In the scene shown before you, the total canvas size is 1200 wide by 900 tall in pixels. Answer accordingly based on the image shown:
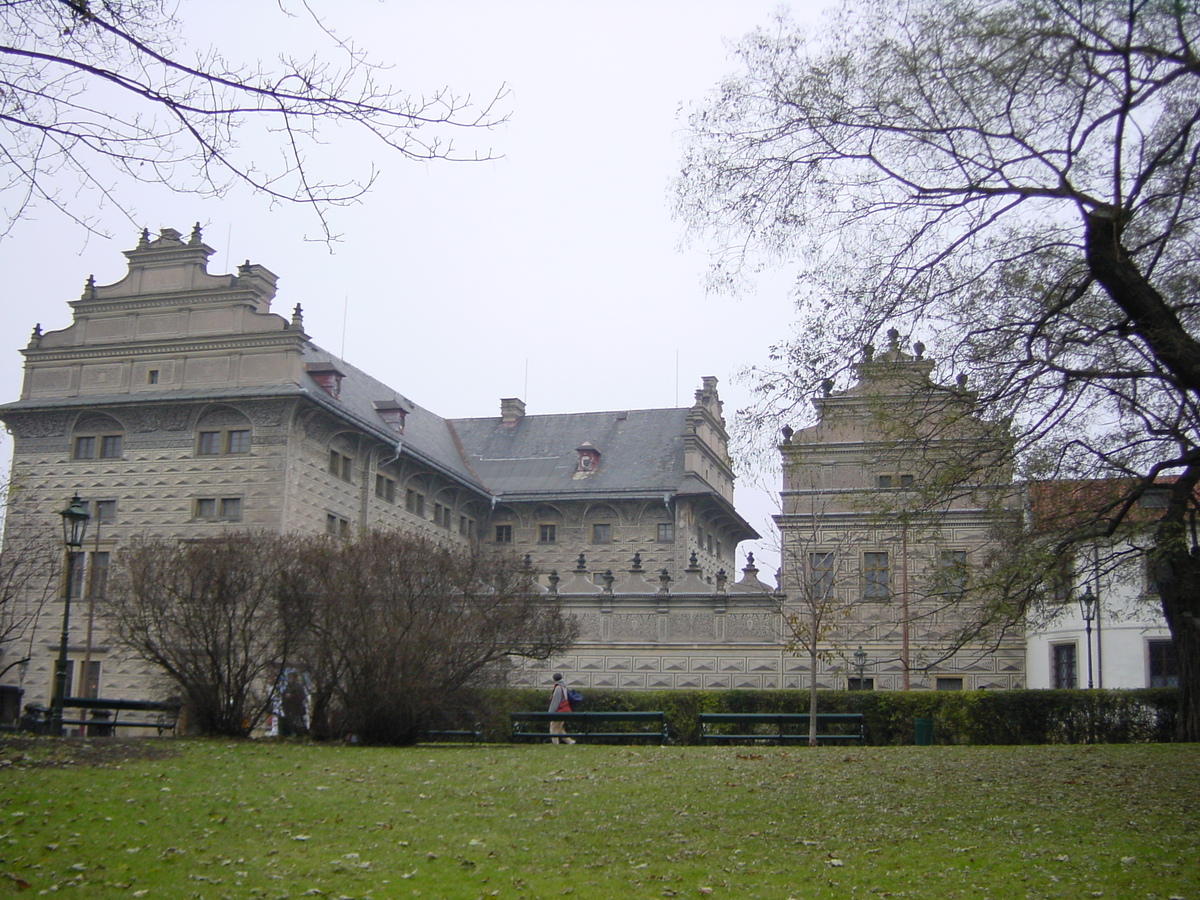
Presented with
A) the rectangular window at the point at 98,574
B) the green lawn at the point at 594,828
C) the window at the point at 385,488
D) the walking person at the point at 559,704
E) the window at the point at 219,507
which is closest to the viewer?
the green lawn at the point at 594,828

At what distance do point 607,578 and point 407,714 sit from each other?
49.9 feet

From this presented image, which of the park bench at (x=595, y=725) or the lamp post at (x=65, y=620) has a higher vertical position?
the lamp post at (x=65, y=620)

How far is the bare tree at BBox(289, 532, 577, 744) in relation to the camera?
18.2 meters

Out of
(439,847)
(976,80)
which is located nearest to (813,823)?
(439,847)

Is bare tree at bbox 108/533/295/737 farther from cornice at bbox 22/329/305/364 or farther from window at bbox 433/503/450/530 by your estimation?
window at bbox 433/503/450/530

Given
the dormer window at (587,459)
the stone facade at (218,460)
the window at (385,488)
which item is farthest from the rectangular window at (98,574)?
the dormer window at (587,459)

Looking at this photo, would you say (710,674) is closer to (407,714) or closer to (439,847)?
(407,714)

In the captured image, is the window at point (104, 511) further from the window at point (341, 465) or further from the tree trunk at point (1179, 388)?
the tree trunk at point (1179, 388)

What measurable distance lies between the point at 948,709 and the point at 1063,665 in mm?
11335

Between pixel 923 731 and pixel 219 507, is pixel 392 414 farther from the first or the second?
pixel 923 731

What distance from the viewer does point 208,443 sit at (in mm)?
35031

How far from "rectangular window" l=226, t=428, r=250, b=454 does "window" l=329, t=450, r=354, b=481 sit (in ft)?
8.29

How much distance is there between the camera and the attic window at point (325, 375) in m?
36.4

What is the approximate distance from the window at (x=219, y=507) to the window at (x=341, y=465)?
2971mm
